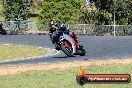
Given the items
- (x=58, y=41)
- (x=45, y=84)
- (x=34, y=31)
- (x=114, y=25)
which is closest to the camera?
(x=45, y=84)

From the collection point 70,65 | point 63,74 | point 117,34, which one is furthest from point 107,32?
point 63,74

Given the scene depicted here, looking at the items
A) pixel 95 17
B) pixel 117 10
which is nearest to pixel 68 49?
pixel 117 10

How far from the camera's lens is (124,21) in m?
43.9

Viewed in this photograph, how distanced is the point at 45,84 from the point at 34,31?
1441 inches

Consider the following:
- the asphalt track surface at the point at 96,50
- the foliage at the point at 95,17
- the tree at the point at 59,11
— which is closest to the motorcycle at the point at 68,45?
the asphalt track surface at the point at 96,50

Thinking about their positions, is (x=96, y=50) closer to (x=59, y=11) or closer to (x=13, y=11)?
(x=59, y=11)

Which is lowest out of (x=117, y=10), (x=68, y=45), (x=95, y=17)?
(x=95, y=17)

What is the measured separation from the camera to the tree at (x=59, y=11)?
157 feet

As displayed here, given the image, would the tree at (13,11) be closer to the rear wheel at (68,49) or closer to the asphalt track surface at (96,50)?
the asphalt track surface at (96,50)

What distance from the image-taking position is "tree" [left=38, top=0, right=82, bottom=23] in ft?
157

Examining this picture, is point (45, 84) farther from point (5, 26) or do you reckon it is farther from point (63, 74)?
point (5, 26)

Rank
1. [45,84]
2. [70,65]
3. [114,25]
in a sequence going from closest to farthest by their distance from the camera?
[45,84] → [70,65] → [114,25]

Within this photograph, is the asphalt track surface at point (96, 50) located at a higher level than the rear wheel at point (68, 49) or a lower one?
lower

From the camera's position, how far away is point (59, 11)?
4828 centimetres
